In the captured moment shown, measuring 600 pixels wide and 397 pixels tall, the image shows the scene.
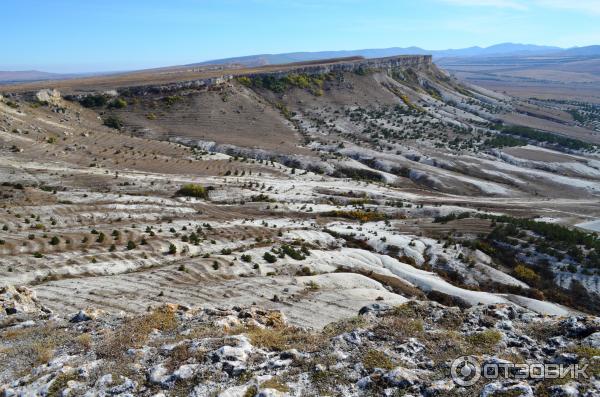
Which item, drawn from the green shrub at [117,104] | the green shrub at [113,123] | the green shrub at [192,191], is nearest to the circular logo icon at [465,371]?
the green shrub at [192,191]

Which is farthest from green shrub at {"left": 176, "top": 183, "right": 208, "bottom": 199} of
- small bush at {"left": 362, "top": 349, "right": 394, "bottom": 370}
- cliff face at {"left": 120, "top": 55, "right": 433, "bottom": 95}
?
cliff face at {"left": 120, "top": 55, "right": 433, "bottom": 95}

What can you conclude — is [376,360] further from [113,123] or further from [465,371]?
[113,123]

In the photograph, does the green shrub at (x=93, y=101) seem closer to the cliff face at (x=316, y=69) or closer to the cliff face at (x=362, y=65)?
the cliff face at (x=316, y=69)

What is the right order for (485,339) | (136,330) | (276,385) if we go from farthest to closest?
(136,330) → (485,339) → (276,385)

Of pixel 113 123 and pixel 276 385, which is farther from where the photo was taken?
pixel 113 123

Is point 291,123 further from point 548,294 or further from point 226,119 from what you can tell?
point 548,294

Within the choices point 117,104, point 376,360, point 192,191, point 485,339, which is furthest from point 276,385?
point 117,104
